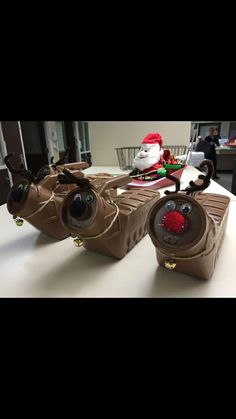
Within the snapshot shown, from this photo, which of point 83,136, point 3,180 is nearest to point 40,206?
point 3,180

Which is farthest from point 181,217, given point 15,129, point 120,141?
point 15,129

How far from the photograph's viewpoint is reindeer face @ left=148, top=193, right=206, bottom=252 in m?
0.30

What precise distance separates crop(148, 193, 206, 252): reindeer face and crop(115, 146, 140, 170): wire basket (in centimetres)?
113

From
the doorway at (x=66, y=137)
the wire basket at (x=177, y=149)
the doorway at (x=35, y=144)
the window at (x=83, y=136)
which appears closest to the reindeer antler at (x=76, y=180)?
the wire basket at (x=177, y=149)

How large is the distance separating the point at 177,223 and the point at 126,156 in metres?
1.30

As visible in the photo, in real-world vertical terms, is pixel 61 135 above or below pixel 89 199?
below

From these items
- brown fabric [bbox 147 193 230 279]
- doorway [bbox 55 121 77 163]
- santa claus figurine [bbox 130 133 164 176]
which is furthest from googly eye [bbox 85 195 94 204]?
doorway [bbox 55 121 77 163]

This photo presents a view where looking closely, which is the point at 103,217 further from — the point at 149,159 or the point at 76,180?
the point at 149,159

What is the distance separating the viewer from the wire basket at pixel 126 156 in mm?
1450

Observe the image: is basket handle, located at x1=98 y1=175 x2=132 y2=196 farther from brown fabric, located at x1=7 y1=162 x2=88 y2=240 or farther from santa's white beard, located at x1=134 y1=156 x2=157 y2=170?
santa's white beard, located at x1=134 y1=156 x2=157 y2=170

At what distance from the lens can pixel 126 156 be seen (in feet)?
5.04

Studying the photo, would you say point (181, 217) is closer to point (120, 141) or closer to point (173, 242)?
point (173, 242)

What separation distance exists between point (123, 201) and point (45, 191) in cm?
19

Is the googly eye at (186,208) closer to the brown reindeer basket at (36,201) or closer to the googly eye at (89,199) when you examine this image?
the googly eye at (89,199)
